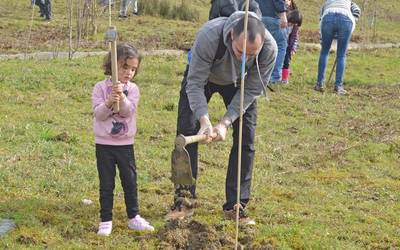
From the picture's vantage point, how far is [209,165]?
6.82 metres

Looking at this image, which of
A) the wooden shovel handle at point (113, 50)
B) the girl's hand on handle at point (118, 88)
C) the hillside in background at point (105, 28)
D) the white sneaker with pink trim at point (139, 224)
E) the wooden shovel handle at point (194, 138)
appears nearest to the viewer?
the wooden shovel handle at point (113, 50)

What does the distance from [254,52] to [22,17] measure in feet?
46.4

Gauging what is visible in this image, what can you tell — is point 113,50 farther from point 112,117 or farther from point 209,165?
point 209,165

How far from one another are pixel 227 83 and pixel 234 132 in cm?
38

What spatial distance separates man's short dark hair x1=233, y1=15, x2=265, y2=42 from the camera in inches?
168

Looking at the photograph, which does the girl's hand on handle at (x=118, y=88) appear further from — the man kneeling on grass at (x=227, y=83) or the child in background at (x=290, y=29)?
the child in background at (x=290, y=29)

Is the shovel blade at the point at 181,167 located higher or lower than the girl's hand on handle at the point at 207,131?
lower

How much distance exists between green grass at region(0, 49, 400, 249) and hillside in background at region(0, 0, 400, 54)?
282 cm

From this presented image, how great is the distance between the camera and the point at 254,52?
14.4 ft

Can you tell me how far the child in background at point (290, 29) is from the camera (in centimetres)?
1114

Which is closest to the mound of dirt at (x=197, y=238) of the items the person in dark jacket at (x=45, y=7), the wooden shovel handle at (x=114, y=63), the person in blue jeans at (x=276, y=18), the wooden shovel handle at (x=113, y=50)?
the wooden shovel handle at (x=113, y=50)

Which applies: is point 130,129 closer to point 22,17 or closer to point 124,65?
point 124,65

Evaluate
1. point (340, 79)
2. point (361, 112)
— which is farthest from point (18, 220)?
point (340, 79)

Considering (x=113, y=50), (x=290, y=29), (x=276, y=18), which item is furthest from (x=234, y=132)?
(x=290, y=29)
